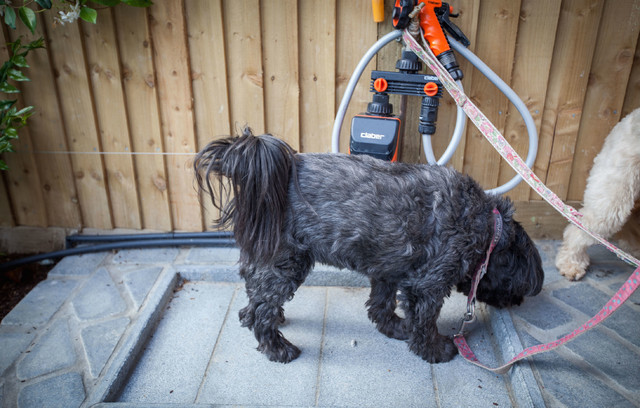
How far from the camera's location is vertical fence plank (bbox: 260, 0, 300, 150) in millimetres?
3062

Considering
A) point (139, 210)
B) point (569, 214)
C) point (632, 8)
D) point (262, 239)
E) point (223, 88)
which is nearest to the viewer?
point (569, 214)

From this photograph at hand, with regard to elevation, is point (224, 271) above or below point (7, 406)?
above

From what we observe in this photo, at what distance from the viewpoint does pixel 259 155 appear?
79.1 inches

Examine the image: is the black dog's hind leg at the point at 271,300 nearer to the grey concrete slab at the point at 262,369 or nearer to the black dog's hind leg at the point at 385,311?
the grey concrete slab at the point at 262,369

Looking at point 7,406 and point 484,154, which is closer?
point 7,406

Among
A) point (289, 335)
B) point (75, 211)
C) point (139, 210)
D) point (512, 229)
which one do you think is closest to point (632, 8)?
point (512, 229)

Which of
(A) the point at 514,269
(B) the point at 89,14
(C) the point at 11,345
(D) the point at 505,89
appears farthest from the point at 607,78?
(C) the point at 11,345

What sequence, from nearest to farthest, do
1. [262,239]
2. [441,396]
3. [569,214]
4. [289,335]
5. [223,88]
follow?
[569,214] → [262,239] → [441,396] → [289,335] → [223,88]

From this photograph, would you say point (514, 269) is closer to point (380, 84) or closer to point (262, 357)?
point (380, 84)

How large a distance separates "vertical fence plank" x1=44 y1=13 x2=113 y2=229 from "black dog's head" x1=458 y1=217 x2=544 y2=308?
113 inches

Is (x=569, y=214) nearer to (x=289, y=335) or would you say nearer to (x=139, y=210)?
(x=289, y=335)

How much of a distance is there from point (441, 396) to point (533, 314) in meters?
0.91

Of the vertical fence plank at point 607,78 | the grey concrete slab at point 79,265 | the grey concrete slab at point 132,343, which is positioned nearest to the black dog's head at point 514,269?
the vertical fence plank at point 607,78

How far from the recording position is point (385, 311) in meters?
2.70
